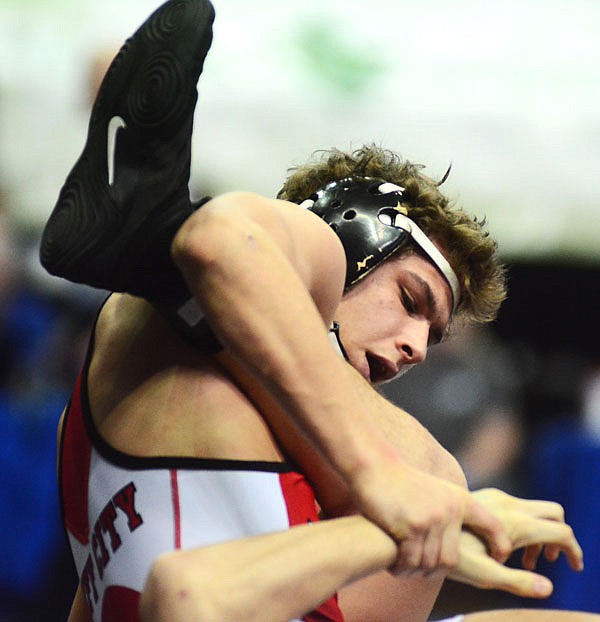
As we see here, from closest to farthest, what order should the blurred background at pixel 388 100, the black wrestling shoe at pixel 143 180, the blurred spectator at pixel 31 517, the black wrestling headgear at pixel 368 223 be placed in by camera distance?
the black wrestling shoe at pixel 143 180
the black wrestling headgear at pixel 368 223
the blurred spectator at pixel 31 517
the blurred background at pixel 388 100

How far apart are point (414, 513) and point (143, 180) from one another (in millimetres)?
558

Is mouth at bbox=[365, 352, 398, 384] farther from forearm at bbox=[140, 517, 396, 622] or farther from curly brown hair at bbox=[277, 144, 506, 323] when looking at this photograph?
forearm at bbox=[140, 517, 396, 622]

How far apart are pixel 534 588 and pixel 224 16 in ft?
12.4

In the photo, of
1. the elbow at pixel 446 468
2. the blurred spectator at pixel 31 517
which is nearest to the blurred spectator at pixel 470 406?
the blurred spectator at pixel 31 517

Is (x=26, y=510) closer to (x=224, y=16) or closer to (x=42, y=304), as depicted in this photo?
(x=42, y=304)

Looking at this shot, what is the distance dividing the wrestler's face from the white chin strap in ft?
0.04

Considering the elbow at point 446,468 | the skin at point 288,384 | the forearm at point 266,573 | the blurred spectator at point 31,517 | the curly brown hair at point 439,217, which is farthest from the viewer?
the blurred spectator at point 31,517

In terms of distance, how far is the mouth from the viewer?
81.8 inches

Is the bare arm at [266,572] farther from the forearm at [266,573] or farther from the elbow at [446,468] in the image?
the elbow at [446,468]

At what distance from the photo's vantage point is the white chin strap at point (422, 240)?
2094 mm

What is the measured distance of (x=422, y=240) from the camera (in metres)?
2.12

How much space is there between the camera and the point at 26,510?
3451 millimetres

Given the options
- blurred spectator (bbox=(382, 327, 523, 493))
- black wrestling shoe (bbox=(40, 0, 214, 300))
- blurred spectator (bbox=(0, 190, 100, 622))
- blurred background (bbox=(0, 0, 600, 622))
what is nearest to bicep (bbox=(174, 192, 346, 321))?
black wrestling shoe (bbox=(40, 0, 214, 300))

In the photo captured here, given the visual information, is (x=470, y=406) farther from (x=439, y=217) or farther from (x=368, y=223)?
(x=368, y=223)
